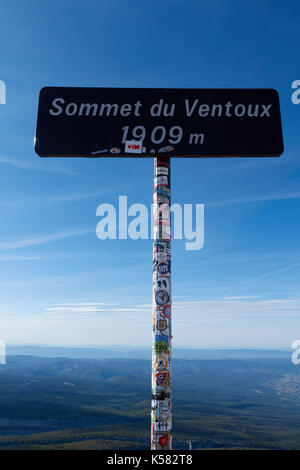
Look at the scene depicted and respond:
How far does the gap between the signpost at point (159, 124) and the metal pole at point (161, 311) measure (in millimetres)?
71

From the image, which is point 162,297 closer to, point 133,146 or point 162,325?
point 162,325

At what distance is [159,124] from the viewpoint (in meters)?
5.39

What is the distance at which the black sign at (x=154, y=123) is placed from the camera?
5.31 metres

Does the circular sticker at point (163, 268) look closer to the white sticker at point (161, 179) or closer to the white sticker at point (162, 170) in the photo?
the white sticker at point (161, 179)

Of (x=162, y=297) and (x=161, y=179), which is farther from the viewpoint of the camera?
(x=161, y=179)

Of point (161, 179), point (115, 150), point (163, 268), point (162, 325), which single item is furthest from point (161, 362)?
point (115, 150)

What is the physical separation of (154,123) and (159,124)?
0.29 feet

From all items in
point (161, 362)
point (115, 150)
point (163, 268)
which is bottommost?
point (161, 362)

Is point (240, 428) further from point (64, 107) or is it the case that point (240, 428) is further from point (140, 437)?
point (64, 107)

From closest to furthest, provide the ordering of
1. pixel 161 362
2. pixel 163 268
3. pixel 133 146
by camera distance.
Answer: pixel 161 362, pixel 163 268, pixel 133 146

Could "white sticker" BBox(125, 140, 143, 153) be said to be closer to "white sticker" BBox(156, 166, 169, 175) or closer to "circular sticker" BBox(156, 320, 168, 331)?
"white sticker" BBox(156, 166, 169, 175)

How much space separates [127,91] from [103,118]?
0.66m

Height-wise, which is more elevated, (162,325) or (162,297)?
(162,297)

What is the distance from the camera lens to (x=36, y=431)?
177625 mm
